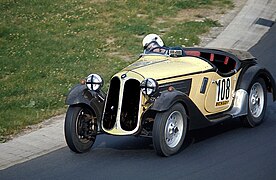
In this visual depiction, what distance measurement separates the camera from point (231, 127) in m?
10.6

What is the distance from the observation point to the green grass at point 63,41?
1235cm

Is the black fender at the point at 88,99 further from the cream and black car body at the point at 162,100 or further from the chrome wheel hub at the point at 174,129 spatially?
the chrome wheel hub at the point at 174,129

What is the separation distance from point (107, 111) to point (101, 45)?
7.17 m

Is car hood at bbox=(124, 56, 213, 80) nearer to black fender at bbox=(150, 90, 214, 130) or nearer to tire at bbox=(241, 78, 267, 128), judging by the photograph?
black fender at bbox=(150, 90, 214, 130)

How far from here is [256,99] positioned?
1067 centimetres

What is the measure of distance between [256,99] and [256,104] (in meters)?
0.07

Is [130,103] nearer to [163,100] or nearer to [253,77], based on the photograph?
[163,100]

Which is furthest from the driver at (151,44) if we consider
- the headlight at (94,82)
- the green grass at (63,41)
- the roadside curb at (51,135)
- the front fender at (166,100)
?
the green grass at (63,41)

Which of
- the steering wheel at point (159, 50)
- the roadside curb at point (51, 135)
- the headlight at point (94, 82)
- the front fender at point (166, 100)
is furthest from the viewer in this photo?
the steering wheel at point (159, 50)

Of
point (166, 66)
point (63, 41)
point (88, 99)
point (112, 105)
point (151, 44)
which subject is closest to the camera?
point (112, 105)

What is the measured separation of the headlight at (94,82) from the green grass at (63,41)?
177 cm

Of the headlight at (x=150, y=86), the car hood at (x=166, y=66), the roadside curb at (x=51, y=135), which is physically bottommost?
the roadside curb at (x=51, y=135)

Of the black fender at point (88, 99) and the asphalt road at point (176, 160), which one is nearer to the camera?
the asphalt road at point (176, 160)

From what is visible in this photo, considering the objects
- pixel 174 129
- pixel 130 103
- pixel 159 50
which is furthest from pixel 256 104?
pixel 130 103
